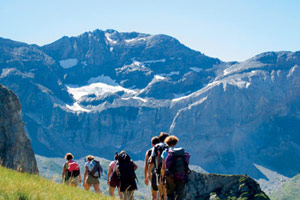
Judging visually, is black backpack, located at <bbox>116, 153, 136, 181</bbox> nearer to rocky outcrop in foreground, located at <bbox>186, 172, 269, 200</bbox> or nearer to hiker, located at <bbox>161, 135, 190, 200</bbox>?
hiker, located at <bbox>161, 135, 190, 200</bbox>

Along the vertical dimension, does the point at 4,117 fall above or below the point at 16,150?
above

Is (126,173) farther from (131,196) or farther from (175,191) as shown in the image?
(175,191)

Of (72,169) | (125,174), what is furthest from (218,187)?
(72,169)

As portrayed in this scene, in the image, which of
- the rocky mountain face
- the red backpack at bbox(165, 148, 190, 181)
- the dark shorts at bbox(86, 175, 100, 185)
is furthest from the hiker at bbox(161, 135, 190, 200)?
the rocky mountain face

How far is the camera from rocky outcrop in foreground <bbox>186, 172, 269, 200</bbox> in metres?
17.9

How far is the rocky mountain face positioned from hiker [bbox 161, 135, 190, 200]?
14065 millimetres

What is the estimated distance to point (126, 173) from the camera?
16.5 meters

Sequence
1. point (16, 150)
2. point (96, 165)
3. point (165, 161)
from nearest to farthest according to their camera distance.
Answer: point (165, 161)
point (96, 165)
point (16, 150)

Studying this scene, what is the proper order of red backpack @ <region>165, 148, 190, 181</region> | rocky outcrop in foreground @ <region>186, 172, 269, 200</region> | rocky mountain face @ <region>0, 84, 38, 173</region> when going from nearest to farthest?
red backpack @ <region>165, 148, 190, 181</region> → rocky outcrop in foreground @ <region>186, 172, 269, 200</region> → rocky mountain face @ <region>0, 84, 38, 173</region>

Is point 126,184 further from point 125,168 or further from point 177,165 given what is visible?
point 177,165

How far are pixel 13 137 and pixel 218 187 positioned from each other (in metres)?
15.7

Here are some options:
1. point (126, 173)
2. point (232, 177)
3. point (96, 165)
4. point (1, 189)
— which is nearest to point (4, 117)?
point (96, 165)

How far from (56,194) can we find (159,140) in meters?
6.34

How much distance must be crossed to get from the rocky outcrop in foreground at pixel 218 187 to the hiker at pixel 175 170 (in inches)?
172
